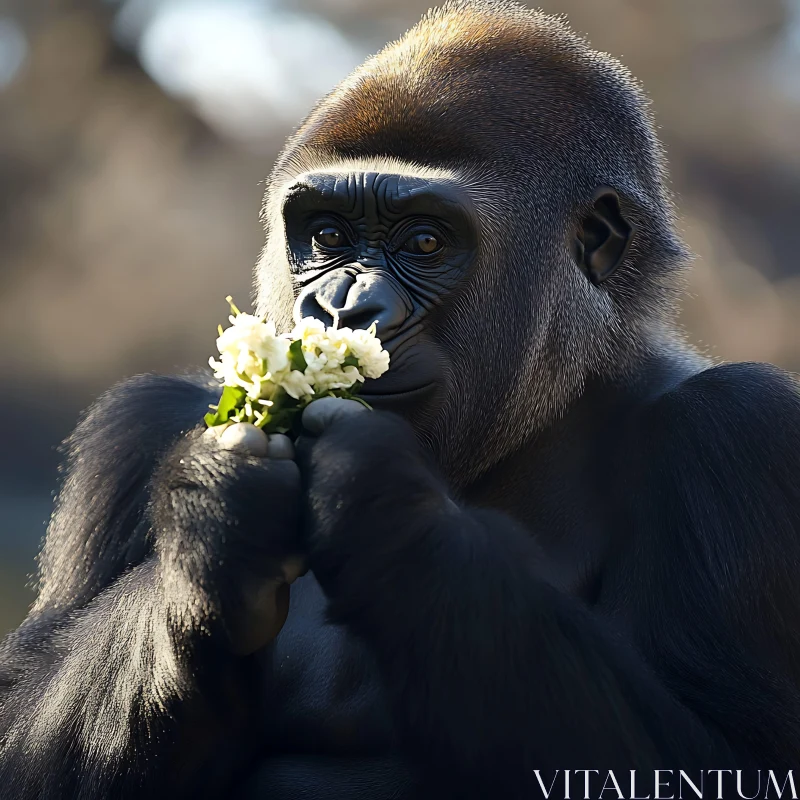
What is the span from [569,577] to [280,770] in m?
0.88

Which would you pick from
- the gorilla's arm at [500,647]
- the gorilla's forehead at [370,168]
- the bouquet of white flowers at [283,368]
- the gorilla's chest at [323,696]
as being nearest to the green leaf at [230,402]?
the bouquet of white flowers at [283,368]

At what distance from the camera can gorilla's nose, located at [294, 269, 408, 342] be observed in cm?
291

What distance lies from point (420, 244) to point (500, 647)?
45.4 inches

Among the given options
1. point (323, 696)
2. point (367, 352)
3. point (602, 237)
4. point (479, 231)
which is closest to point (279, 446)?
point (367, 352)

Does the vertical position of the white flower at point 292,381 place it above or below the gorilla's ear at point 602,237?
below

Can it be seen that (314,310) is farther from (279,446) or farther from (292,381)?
(279,446)

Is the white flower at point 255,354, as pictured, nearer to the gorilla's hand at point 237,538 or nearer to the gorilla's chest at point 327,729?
the gorilla's hand at point 237,538

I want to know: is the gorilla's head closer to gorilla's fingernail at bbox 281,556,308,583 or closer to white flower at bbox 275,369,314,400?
white flower at bbox 275,369,314,400

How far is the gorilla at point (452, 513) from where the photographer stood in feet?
8.21

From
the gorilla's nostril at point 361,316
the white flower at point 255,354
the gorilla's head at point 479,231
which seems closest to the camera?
the white flower at point 255,354

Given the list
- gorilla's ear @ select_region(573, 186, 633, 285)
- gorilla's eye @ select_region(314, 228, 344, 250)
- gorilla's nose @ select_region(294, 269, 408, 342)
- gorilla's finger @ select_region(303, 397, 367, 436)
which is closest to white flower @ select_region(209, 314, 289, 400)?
gorilla's finger @ select_region(303, 397, 367, 436)

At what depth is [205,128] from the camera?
10312mm

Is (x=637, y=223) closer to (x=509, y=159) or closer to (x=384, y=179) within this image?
(x=509, y=159)

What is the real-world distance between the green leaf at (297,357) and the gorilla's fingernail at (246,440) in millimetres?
171
